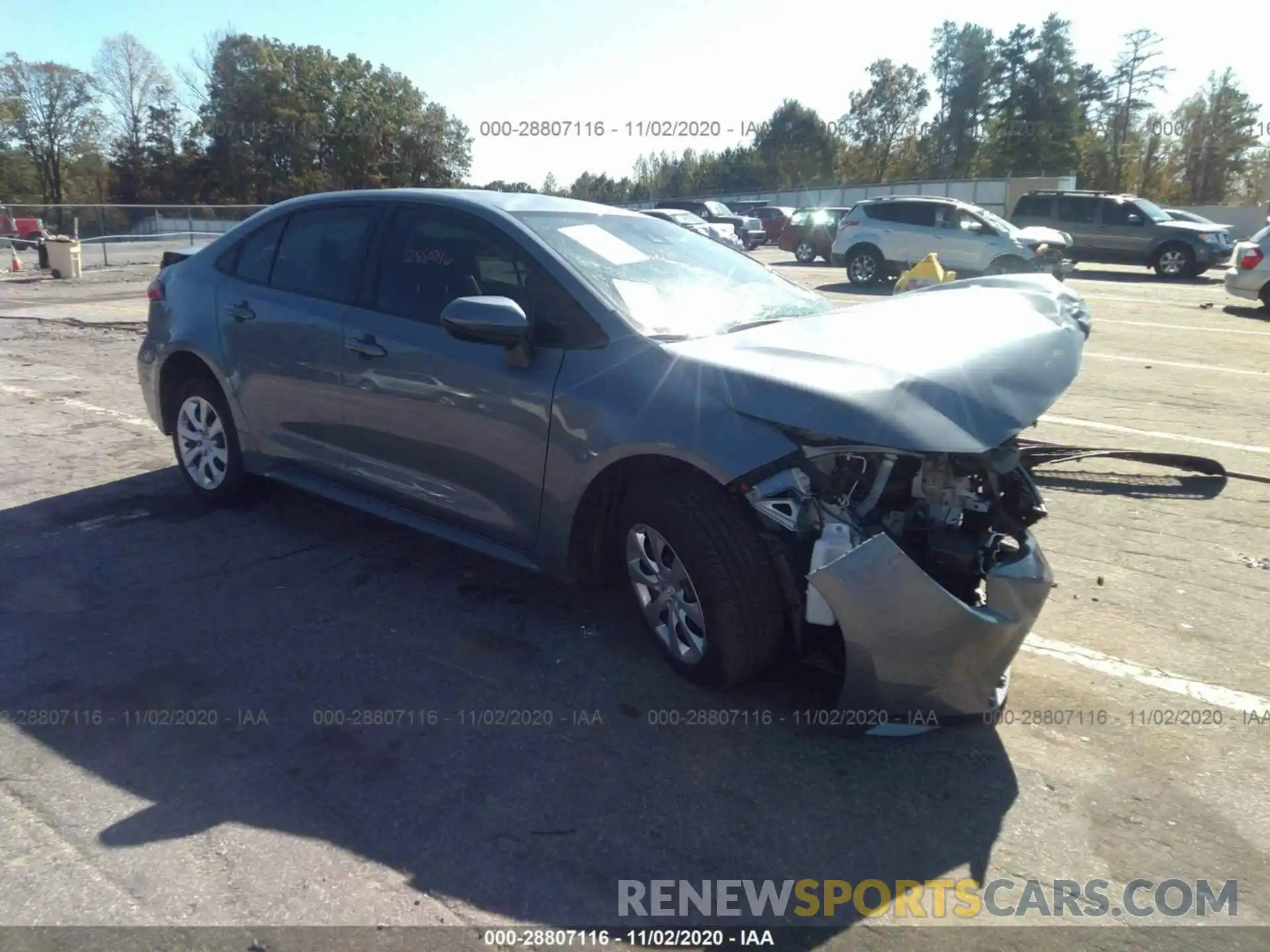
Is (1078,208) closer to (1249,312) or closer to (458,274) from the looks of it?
(1249,312)

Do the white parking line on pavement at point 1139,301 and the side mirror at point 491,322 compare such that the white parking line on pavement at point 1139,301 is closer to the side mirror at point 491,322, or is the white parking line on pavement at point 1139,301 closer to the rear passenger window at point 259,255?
the rear passenger window at point 259,255

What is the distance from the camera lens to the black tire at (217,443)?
5.27 meters

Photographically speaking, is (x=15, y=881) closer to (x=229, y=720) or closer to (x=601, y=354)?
(x=229, y=720)

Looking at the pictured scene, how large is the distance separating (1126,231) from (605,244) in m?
21.8

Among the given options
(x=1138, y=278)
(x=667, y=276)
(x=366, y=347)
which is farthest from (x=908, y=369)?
(x=1138, y=278)

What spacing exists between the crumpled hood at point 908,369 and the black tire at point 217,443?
2.86 meters

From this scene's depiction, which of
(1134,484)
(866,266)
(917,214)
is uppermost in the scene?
(917,214)

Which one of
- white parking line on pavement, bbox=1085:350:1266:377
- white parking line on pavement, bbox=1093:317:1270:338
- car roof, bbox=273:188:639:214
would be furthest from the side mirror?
white parking line on pavement, bbox=1093:317:1270:338

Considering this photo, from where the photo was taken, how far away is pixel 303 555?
15.8 ft

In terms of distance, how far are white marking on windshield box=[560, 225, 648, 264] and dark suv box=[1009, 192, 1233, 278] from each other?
21.3 metres

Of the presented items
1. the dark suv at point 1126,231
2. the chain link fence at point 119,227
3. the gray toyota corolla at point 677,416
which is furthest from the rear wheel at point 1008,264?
the chain link fence at point 119,227

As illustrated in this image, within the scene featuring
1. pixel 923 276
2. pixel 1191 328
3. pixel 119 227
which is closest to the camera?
pixel 923 276

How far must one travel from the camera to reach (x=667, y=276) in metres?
4.13

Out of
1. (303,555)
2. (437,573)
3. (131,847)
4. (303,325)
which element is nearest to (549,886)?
(131,847)
